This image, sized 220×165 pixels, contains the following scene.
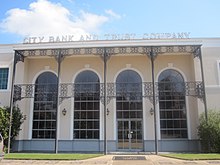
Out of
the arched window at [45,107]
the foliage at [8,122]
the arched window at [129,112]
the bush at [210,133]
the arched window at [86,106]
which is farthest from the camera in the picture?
the arched window at [45,107]

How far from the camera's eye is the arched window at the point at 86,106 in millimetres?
18062

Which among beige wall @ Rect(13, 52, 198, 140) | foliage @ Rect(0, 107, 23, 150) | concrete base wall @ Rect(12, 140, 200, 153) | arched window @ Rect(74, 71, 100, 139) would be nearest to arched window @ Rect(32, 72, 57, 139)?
beige wall @ Rect(13, 52, 198, 140)

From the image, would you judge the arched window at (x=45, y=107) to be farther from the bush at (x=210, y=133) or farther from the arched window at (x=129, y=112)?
the bush at (x=210, y=133)

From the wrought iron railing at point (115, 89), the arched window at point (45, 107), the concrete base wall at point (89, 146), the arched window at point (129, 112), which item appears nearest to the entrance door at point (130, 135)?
the arched window at point (129, 112)

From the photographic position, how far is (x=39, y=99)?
19.0 meters

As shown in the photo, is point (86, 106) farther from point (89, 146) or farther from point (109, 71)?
point (109, 71)

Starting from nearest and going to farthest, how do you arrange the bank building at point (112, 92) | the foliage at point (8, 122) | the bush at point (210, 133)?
1. the bush at point (210, 133)
2. the foliage at point (8, 122)
3. the bank building at point (112, 92)

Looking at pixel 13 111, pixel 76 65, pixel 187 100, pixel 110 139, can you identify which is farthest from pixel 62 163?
pixel 187 100

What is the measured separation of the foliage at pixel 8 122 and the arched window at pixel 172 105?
1003 centimetres

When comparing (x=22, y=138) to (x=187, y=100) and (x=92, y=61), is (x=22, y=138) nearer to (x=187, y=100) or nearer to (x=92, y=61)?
(x=92, y=61)

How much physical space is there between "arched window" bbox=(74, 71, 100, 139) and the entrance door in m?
1.72

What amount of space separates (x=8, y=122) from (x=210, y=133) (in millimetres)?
12967

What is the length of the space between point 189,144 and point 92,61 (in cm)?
914

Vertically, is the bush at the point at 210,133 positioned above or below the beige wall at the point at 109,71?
below
